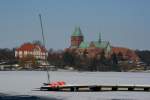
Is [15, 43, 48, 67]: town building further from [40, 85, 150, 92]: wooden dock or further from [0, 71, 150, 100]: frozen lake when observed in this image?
[40, 85, 150, 92]: wooden dock

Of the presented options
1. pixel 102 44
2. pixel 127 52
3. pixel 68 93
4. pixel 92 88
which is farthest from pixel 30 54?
pixel 68 93

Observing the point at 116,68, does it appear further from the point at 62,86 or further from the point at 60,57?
the point at 62,86

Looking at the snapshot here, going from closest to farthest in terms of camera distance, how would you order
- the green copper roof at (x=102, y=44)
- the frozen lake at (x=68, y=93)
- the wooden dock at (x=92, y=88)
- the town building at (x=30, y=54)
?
the frozen lake at (x=68, y=93), the wooden dock at (x=92, y=88), the town building at (x=30, y=54), the green copper roof at (x=102, y=44)

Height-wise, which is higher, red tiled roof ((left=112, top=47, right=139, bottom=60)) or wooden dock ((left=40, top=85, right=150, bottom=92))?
red tiled roof ((left=112, top=47, right=139, bottom=60))

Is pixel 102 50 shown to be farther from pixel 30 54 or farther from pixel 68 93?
pixel 68 93

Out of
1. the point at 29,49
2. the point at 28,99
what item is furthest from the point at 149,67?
the point at 28,99

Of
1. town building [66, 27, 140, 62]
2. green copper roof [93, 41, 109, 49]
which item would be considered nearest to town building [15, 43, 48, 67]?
town building [66, 27, 140, 62]

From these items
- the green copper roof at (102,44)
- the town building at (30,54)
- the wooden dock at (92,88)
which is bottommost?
the wooden dock at (92,88)

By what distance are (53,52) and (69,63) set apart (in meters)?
17.7

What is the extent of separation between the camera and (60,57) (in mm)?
160125

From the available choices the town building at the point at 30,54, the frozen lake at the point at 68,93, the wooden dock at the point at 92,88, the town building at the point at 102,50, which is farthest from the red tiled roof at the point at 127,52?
the wooden dock at the point at 92,88

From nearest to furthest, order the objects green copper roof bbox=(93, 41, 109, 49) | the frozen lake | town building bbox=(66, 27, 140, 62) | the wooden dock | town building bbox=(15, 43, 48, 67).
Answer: the frozen lake → the wooden dock → town building bbox=(15, 43, 48, 67) → town building bbox=(66, 27, 140, 62) → green copper roof bbox=(93, 41, 109, 49)

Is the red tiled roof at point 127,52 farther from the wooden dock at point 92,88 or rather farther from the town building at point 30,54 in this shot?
the wooden dock at point 92,88

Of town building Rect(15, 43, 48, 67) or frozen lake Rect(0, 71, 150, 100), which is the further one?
town building Rect(15, 43, 48, 67)
